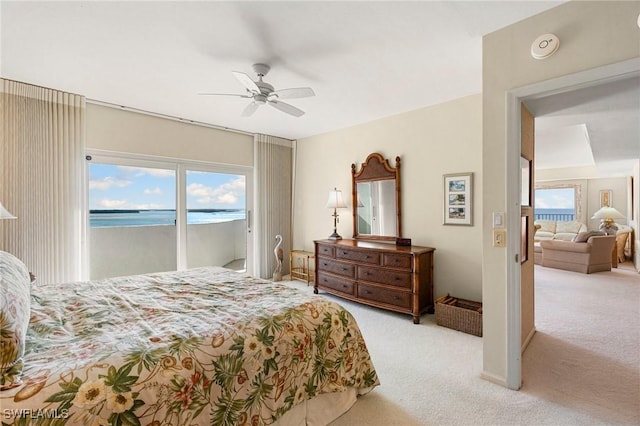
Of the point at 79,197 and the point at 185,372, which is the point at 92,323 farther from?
the point at 79,197

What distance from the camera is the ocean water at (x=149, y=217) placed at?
3.71 meters

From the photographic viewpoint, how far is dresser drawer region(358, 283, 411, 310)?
3.38 meters

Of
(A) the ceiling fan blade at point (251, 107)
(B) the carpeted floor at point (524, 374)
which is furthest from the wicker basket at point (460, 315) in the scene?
(A) the ceiling fan blade at point (251, 107)

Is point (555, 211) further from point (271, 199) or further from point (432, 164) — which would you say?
point (271, 199)

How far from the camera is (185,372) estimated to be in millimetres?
1241

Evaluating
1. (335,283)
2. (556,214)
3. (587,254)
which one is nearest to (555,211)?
(556,214)

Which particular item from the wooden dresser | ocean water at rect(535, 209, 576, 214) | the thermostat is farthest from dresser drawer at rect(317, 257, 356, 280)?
ocean water at rect(535, 209, 576, 214)

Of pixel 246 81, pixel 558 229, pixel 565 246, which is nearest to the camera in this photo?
pixel 246 81

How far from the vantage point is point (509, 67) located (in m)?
2.08

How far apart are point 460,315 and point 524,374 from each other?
31.4 inches

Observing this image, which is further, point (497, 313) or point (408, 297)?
point (408, 297)

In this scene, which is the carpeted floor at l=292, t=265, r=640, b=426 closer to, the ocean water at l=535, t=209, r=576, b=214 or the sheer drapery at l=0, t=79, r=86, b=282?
the sheer drapery at l=0, t=79, r=86, b=282

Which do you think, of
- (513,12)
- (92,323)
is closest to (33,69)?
(92,323)

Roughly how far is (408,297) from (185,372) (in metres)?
2.65
